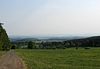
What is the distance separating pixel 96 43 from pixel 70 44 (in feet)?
73.0

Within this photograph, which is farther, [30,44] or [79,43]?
[79,43]

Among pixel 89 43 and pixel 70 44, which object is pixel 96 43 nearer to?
pixel 89 43

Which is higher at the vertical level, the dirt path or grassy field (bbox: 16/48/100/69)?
the dirt path

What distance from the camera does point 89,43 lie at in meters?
189

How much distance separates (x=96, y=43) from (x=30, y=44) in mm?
41400

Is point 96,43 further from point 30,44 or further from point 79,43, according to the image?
point 30,44

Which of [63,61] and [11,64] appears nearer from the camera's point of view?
[11,64]

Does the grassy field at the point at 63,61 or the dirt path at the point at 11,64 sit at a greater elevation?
the dirt path at the point at 11,64

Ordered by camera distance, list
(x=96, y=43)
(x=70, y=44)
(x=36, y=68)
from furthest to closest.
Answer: (x=70, y=44), (x=96, y=43), (x=36, y=68)

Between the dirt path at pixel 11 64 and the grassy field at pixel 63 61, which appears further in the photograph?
the grassy field at pixel 63 61

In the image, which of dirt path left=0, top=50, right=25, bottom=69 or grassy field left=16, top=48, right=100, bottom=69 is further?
grassy field left=16, top=48, right=100, bottom=69

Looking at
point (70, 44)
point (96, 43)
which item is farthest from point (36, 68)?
point (70, 44)

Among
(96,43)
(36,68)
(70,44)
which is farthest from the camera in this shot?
(70,44)

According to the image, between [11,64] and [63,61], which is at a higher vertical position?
[11,64]
